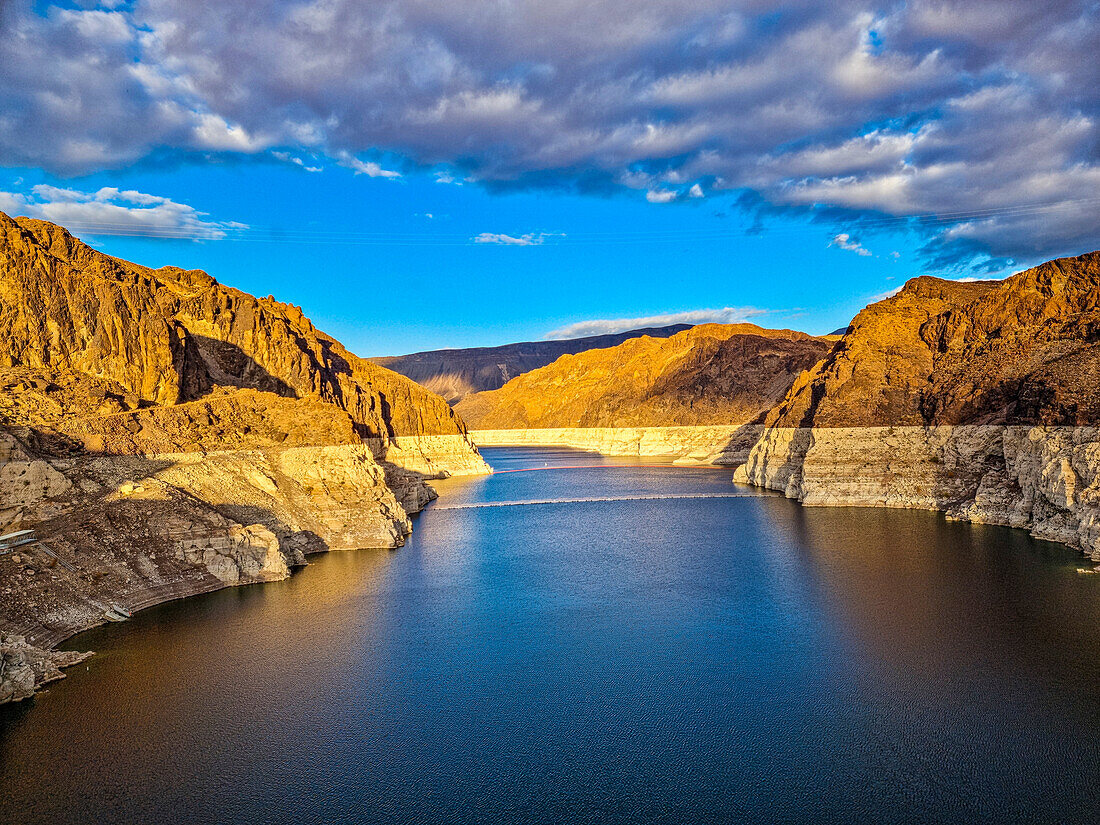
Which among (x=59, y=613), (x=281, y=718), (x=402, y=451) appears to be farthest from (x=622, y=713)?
(x=402, y=451)

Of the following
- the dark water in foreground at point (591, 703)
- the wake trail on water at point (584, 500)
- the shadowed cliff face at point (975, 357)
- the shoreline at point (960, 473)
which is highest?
the shadowed cliff face at point (975, 357)

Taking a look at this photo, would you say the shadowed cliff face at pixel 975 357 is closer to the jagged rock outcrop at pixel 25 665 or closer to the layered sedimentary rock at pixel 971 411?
the layered sedimentary rock at pixel 971 411

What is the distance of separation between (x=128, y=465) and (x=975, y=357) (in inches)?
2799

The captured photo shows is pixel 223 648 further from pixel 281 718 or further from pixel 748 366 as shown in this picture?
pixel 748 366

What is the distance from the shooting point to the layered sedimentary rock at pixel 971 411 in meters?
46.1

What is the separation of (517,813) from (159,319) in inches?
1893

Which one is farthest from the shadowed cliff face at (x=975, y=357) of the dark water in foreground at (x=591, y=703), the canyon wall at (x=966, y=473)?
the dark water in foreground at (x=591, y=703)

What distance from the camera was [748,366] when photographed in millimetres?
183625

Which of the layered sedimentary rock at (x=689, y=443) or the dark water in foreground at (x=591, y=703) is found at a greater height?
the layered sedimentary rock at (x=689, y=443)

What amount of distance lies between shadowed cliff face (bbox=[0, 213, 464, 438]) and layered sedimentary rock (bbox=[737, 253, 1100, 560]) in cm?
5879

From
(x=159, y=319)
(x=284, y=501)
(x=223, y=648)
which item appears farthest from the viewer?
(x=159, y=319)

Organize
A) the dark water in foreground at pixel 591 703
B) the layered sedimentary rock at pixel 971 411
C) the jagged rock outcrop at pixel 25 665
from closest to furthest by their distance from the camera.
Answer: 1. the dark water in foreground at pixel 591 703
2. the jagged rock outcrop at pixel 25 665
3. the layered sedimentary rock at pixel 971 411

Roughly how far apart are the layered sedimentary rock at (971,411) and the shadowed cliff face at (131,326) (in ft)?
193

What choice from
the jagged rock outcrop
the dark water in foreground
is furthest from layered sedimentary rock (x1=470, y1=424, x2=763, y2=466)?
the jagged rock outcrop
